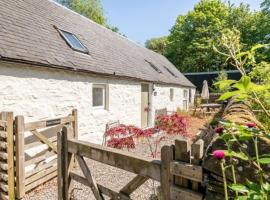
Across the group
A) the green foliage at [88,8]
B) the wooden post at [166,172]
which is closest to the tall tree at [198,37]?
the green foliage at [88,8]

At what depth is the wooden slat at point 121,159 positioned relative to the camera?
7.83 feet

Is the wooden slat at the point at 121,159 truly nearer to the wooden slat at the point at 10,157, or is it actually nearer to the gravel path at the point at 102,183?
the gravel path at the point at 102,183

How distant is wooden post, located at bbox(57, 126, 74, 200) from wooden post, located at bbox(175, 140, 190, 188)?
1.81m

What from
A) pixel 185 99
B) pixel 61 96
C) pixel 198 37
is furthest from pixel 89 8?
pixel 61 96

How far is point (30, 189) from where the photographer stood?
5.15 m

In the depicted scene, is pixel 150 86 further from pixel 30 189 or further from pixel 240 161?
pixel 240 161

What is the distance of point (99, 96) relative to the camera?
9.09m

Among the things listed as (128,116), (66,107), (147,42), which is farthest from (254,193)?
(147,42)

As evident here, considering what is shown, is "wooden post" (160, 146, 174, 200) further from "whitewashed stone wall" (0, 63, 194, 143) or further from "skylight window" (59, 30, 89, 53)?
"skylight window" (59, 30, 89, 53)

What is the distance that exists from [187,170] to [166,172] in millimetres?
273

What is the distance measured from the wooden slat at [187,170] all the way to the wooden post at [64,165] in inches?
71.7

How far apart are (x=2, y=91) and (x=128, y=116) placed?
6.27 metres

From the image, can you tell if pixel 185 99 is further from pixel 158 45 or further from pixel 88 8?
pixel 158 45

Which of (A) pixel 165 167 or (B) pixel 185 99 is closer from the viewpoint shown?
(A) pixel 165 167
